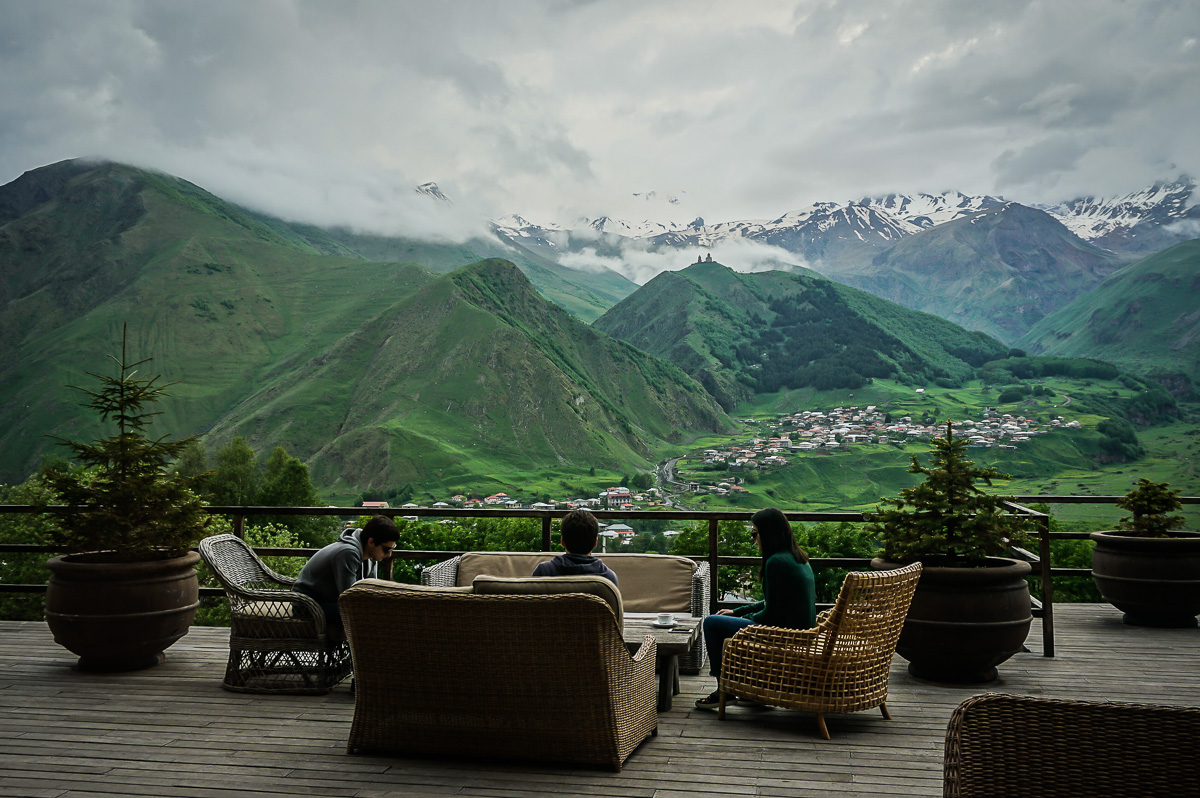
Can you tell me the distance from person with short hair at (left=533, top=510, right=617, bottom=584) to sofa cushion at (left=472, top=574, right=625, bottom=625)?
2.14ft

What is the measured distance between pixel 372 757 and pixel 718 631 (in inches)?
82.8

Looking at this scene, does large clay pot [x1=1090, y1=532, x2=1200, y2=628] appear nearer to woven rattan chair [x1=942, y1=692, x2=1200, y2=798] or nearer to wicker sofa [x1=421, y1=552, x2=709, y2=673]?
wicker sofa [x1=421, y1=552, x2=709, y2=673]

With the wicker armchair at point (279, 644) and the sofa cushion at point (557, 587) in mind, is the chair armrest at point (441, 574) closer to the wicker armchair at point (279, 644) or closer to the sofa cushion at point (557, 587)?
the wicker armchair at point (279, 644)

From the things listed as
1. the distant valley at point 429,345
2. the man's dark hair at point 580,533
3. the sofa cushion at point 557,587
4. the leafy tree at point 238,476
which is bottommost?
the leafy tree at point 238,476

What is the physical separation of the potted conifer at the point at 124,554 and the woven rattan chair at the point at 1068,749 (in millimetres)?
5410

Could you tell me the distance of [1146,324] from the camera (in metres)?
131

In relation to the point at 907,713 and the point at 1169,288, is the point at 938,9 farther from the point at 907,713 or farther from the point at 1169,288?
the point at 1169,288

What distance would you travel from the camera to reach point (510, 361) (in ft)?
365

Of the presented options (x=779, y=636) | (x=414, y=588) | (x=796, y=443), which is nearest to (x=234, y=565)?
(x=414, y=588)

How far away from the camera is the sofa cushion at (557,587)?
359 centimetres

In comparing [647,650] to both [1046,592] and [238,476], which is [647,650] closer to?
[1046,592]

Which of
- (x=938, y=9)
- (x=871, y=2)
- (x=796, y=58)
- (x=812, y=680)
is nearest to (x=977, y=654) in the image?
(x=812, y=680)

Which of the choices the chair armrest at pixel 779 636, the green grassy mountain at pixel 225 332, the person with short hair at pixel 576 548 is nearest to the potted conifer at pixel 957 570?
the chair armrest at pixel 779 636

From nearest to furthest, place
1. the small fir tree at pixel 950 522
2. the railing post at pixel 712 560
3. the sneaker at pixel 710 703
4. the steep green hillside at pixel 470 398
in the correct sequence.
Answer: the sneaker at pixel 710 703 → the small fir tree at pixel 950 522 → the railing post at pixel 712 560 → the steep green hillside at pixel 470 398
